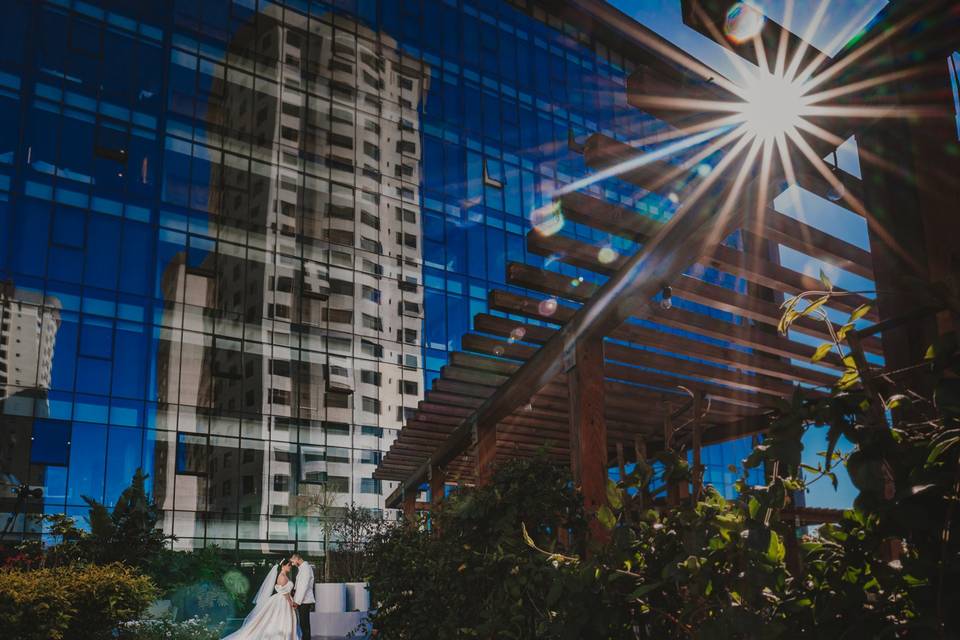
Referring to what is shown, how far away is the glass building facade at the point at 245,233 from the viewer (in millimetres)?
21484

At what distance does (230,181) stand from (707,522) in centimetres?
2551

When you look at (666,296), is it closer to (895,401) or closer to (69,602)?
(895,401)

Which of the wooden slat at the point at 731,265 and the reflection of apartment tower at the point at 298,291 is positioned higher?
the reflection of apartment tower at the point at 298,291

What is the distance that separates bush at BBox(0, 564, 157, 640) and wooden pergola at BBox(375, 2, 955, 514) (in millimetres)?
3977

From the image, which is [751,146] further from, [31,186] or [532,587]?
[31,186]

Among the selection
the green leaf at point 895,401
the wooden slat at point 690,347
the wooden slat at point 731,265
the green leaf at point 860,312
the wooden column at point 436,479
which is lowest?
the green leaf at point 895,401

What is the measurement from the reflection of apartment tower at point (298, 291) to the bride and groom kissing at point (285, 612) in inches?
451

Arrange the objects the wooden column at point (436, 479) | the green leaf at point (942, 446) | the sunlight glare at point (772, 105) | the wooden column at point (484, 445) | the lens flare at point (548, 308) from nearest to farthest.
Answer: the green leaf at point (942, 446), the sunlight glare at point (772, 105), the lens flare at point (548, 308), the wooden column at point (484, 445), the wooden column at point (436, 479)

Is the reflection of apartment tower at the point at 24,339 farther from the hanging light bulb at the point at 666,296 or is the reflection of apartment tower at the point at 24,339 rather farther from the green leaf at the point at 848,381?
A: the green leaf at the point at 848,381

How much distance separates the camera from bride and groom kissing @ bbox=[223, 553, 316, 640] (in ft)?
38.3

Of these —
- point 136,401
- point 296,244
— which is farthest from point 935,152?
point 296,244

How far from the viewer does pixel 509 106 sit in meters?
31.2

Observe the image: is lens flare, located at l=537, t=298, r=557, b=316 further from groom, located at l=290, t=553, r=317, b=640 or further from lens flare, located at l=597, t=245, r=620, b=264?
groom, located at l=290, t=553, r=317, b=640

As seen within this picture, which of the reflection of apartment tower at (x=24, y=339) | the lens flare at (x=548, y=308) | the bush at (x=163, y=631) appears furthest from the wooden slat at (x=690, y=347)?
the reflection of apartment tower at (x=24, y=339)
